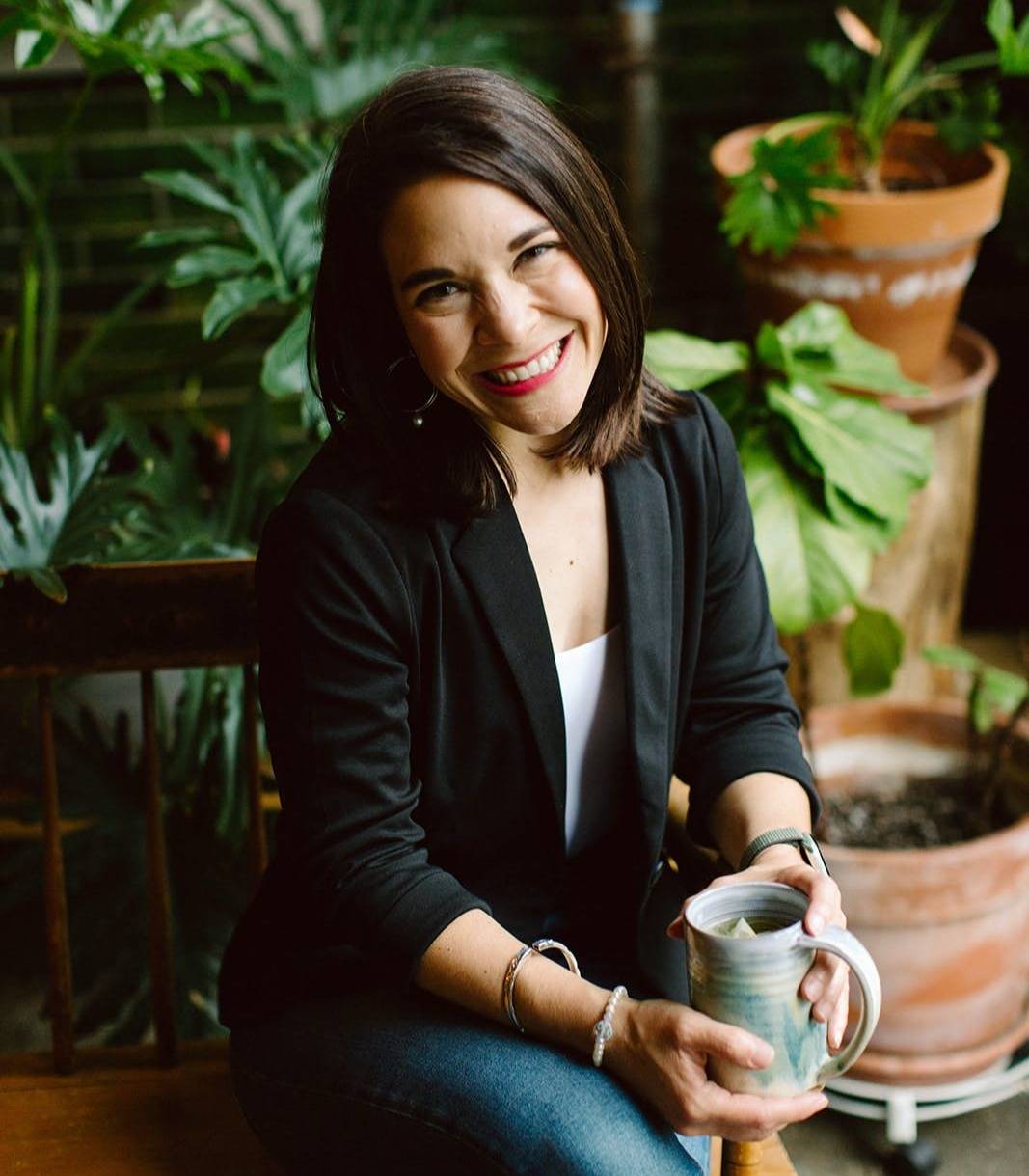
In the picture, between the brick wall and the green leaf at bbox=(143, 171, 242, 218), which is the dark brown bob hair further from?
the brick wall

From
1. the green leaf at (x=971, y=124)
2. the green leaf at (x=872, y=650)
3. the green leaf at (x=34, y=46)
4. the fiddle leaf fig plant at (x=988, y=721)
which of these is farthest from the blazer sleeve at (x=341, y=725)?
the green leaf at (x=971, y=124)

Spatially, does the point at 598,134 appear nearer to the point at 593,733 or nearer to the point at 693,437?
the point at 693,437

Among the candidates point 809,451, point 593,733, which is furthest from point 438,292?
point 809,451

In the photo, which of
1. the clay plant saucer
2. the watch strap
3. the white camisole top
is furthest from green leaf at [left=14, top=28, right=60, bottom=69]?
the clay plant saucer

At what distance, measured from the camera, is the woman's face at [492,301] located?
1.07 m

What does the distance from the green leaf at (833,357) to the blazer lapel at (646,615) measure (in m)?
0.55

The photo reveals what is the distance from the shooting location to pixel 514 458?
4.16 ft

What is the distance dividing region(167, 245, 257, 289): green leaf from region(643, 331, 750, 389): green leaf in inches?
19.5

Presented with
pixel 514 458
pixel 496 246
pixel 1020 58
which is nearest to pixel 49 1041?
pixel 514 458

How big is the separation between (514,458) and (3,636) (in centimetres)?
49

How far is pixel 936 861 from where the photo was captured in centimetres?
183

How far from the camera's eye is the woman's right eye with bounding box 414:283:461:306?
109 cm

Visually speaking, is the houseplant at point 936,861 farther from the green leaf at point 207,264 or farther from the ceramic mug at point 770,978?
the green leaf at point 207,264

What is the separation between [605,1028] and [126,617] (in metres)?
0.57
